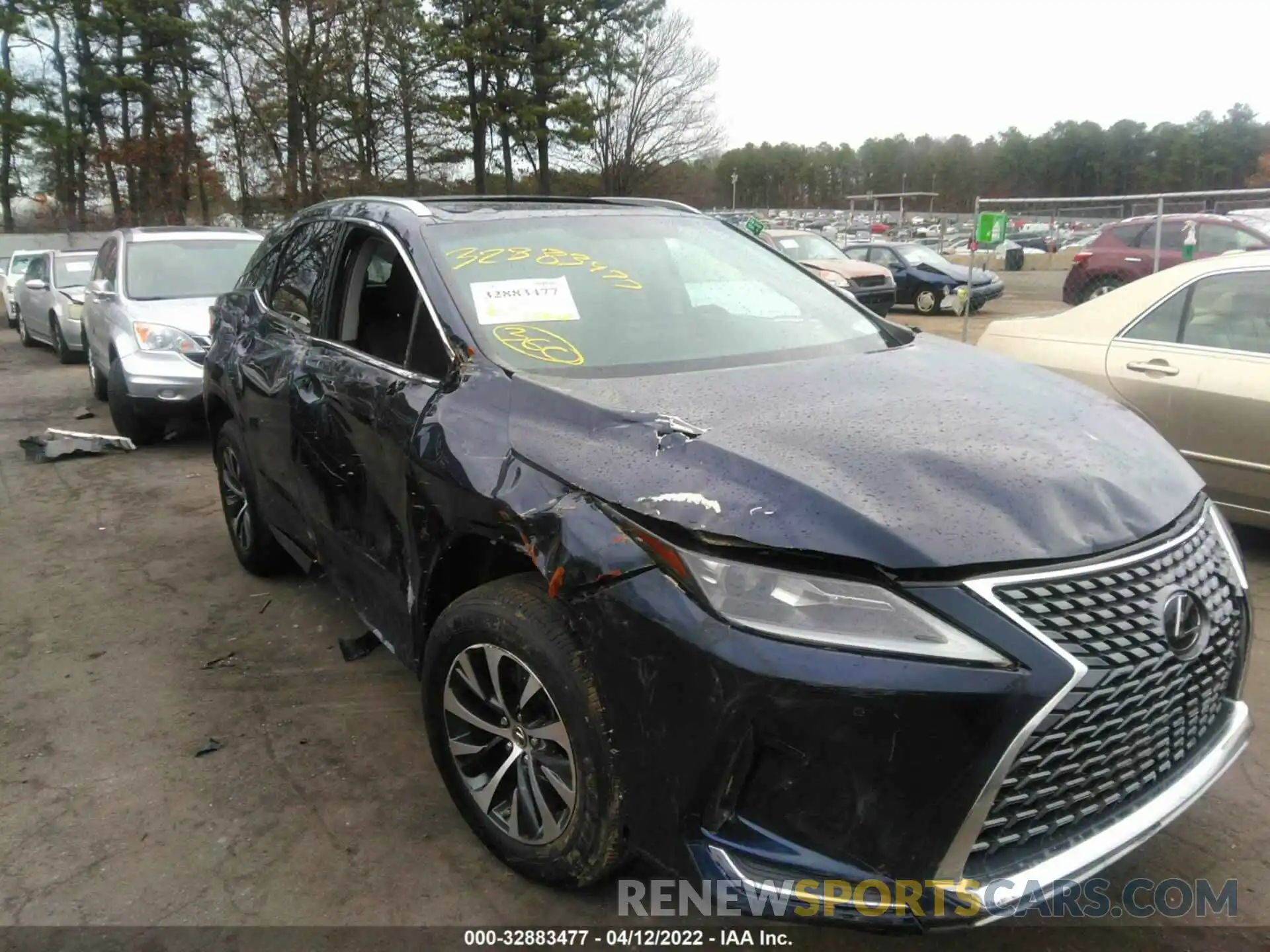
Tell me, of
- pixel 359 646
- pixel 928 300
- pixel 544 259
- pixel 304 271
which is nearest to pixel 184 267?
pixel 304 271

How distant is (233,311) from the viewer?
4793mm

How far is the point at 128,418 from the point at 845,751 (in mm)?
7618

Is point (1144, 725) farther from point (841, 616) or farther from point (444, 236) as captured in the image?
point (444, 236)

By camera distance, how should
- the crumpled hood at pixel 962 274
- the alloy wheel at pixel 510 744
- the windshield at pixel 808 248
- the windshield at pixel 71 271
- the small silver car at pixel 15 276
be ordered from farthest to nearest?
the crumpled hood at pixel 962 274 < the small silver car at pixel 15 276 < the windshield at pixel 808 248 < the windshield at pixel 71 271 < the alloy wheel at pixel 510 744

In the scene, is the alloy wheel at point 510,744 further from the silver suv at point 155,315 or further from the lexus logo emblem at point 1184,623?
the silver suv at point 155,315

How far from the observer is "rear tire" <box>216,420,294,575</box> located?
15.1 ft

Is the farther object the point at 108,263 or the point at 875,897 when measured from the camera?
the point at 108,263

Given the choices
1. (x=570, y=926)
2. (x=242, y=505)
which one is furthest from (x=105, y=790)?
(x=242, y=505)

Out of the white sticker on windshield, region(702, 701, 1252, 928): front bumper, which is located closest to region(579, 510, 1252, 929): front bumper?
region(702, 701, 1252, 928): front bumper

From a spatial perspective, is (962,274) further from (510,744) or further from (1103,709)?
(1103,709)

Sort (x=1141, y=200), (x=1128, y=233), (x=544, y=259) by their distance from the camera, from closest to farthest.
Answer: (x=544, y=259) → (x=1141, y=200) → (x=1128, y=233)

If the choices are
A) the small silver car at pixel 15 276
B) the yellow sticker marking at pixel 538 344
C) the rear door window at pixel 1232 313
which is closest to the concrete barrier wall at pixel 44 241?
the small silver car at pixel 15 276

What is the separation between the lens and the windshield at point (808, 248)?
17797 mm

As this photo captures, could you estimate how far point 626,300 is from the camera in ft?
10.5
